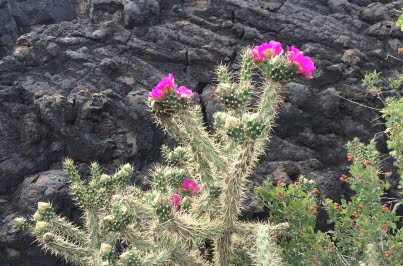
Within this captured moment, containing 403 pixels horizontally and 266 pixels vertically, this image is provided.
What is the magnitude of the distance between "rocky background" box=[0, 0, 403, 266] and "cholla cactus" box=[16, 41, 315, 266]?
2.36 meters

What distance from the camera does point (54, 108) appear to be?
8109 mm

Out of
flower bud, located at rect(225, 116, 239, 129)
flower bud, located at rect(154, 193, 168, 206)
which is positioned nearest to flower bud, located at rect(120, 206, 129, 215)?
flower bud, located at rect(154, 193, 168, 206)

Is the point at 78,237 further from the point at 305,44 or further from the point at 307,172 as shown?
the point at 305,44

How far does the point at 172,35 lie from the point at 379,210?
6.00 meters

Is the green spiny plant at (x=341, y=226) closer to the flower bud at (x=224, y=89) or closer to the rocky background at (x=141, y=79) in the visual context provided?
the rocky background at (x=141, y=79)

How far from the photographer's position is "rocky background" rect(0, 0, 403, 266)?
809 cm

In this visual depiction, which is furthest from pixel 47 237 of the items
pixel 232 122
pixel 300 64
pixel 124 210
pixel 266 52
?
pixel 300 64

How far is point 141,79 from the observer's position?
9.30m

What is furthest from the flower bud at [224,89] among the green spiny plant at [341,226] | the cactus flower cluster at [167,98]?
the green spiny plant at [341,226]

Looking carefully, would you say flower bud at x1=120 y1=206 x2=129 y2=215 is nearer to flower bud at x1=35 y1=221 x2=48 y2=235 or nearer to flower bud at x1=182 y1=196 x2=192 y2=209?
flower bud at x1=182 y1=196 x2=192 y2=209

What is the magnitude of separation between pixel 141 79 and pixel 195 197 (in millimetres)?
4425

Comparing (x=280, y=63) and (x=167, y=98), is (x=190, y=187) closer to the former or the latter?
(x=167, y=98)

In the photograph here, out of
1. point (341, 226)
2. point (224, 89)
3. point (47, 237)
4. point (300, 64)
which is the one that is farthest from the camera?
point (341, 226)

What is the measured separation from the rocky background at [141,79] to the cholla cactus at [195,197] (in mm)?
2356
